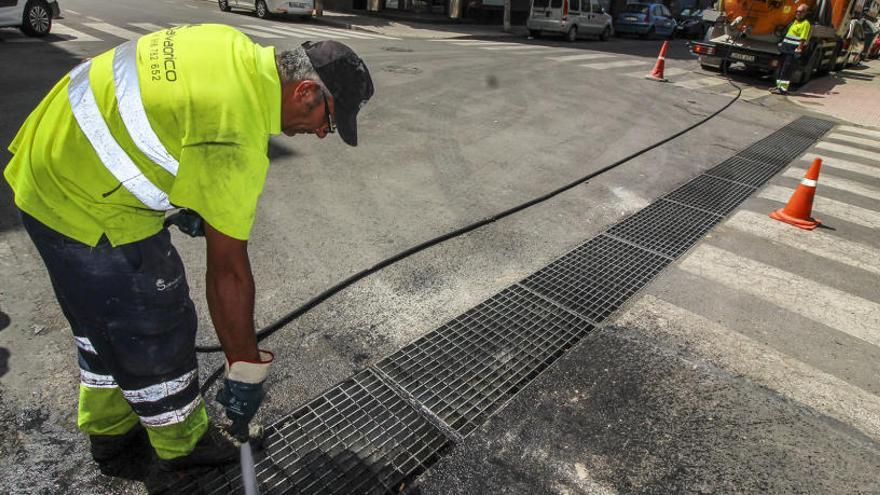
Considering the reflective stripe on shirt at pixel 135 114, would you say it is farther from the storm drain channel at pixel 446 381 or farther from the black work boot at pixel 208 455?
the storm drain channel at pixel 446 381

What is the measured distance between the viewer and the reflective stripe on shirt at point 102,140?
169 centimetres

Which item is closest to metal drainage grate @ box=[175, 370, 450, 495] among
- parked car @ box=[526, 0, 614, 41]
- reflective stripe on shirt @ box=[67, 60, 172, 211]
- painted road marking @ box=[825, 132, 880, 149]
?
reflective stripe on shirt @ box=[67, 60, 172, 211]

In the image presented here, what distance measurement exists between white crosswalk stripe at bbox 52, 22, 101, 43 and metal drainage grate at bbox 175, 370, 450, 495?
12.4 m

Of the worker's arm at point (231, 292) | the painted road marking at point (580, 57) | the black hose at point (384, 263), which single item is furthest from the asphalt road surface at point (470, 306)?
the painted road marking at point (580, 57)

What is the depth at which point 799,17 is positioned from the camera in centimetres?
1227

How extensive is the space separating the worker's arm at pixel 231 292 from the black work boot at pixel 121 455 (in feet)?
2.93

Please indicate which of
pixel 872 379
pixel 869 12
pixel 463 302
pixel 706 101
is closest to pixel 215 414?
pixel 463 302

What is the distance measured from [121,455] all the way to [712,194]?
19.5 ft

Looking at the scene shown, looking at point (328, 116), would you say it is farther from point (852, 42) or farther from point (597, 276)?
point (852, 42)

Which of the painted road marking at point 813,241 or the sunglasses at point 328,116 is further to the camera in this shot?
the painted road marking at point 813,241

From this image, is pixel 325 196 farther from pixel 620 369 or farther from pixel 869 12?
pixel 869 12

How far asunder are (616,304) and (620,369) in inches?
30.0

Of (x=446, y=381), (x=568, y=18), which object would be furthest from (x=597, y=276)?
(x=568, y=18)

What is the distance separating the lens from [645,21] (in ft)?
83.4
